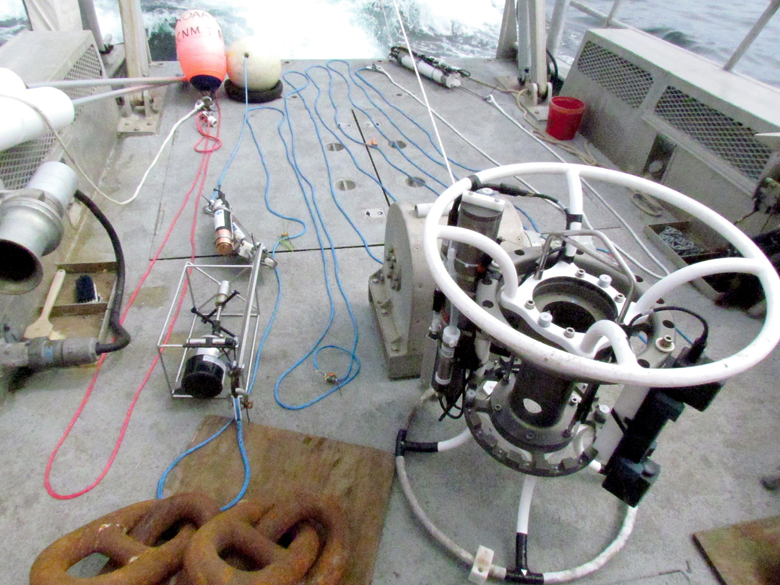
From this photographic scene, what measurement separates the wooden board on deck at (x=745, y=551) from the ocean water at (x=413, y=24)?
529 centimetres

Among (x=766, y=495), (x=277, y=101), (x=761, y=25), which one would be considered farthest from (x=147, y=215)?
(x=761, y=25)

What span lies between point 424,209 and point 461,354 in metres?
0.41

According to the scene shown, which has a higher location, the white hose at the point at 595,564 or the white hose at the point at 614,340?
the white hose at the point at 614,340

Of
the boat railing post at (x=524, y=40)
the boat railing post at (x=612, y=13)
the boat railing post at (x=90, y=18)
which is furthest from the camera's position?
the boat railing post at (x=524, y=40)

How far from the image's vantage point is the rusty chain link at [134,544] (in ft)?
3.05

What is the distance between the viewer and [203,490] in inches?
47.8

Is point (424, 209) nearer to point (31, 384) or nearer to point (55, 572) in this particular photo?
point (55, 572)

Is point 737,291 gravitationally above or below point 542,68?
below

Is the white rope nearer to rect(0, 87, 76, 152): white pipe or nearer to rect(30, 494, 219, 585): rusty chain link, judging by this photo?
rect(0, 87, 76, 152): white pipe

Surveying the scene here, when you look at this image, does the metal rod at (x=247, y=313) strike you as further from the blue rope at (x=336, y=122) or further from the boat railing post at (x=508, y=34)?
the boat railing post at (x=508, y=34)

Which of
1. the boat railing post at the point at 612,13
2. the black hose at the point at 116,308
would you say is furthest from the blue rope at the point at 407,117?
the black hose at the point at 116,308

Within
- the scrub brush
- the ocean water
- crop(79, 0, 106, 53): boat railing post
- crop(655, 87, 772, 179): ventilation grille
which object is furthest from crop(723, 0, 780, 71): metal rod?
crop(79, 0, 106, 53): boat railing post

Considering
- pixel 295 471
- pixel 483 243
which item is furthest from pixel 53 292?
pixel 483 243

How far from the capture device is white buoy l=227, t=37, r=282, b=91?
2852 mm
